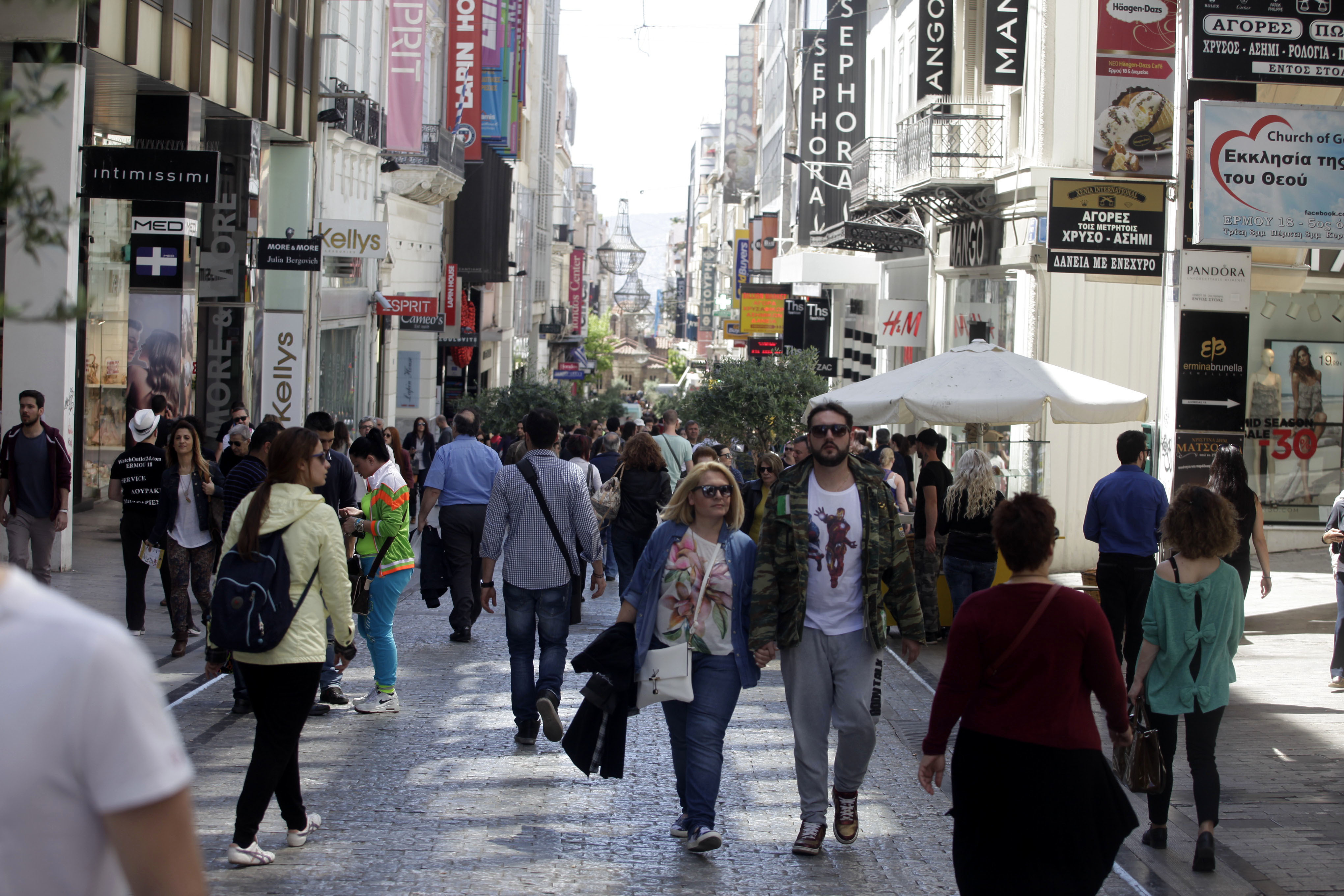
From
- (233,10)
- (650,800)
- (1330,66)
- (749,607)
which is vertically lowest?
(650,800)

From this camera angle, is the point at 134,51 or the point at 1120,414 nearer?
the point at 1120,414

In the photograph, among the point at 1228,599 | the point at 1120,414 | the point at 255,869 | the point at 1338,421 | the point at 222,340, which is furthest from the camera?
the point at 222,340

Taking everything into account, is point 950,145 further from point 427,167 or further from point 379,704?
point 427,167

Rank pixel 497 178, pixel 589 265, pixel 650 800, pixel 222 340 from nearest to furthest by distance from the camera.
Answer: pixel 650 800 < pixel 222 340 < pixel 497 178 < pixel 589 265

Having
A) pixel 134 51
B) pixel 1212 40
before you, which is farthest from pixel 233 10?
pixel 1212 40

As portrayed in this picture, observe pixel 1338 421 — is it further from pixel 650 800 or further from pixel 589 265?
pixel 589 265

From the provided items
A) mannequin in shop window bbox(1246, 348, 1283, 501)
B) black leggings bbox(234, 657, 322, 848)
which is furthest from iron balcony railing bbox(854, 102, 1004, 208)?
black leggings bbox(234, 657, 322, 848)

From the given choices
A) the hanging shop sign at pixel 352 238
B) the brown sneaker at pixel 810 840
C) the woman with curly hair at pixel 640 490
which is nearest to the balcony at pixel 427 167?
the hanging shop sign at pixel 352 238

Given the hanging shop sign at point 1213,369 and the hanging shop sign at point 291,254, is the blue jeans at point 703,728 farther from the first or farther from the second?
the hanging shop sign at point 291,254

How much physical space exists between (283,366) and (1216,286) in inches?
610

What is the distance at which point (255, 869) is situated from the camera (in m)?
5.52

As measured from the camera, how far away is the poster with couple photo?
17266mm

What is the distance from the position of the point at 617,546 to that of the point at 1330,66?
7442 mm

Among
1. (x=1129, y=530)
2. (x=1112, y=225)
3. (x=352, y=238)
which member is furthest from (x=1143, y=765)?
(x=352, y=238)
